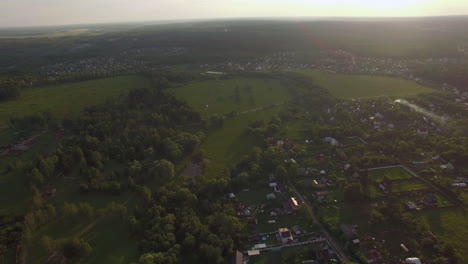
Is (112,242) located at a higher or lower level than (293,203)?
lower

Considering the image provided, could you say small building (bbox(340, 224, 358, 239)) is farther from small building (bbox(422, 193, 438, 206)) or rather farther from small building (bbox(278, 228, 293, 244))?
small building (bbox(422, 193, 438, 206))

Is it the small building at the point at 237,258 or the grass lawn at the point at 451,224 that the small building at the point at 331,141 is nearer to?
the grass lawn at the point at 451,224

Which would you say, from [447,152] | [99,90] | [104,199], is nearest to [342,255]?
[447,152]

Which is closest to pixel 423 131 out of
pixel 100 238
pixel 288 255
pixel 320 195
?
pixel 320 195

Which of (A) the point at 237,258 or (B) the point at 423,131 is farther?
(B) the point at 423,131

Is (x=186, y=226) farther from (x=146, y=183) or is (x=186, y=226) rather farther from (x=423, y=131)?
(x=423, y=131)

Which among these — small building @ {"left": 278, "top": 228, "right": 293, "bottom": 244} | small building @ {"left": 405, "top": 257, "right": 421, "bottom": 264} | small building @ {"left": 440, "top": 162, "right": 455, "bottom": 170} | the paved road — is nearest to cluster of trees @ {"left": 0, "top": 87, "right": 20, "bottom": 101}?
small building @ {"left": 278, "top": 228, "right": 293, "bottom": 244}

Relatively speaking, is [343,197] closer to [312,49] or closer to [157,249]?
[157,249]
